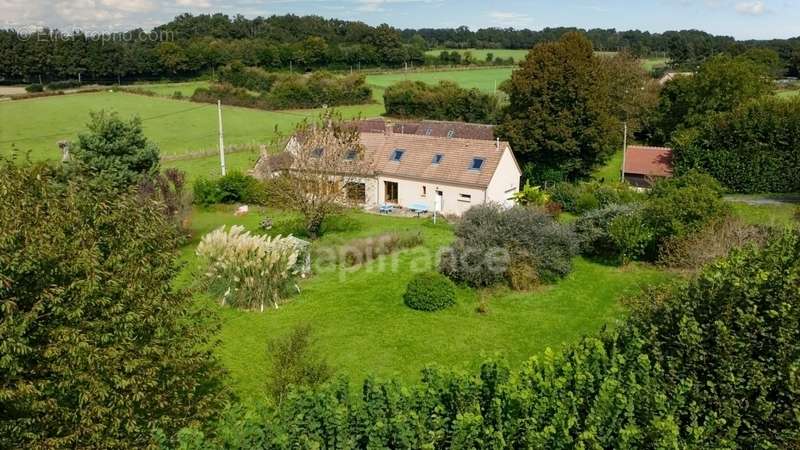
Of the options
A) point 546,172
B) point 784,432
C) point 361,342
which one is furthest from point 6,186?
point 546,172

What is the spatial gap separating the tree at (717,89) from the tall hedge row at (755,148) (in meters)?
4.78

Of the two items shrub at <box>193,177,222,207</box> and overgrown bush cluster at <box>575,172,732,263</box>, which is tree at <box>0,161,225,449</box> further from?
shrub at <box>193,177,222,207</box>

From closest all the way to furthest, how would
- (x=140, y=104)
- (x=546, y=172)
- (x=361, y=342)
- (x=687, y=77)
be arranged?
(x=361, y=342) → (x=546, y=172) → (x=687, y=77) → (x=140, y=104)

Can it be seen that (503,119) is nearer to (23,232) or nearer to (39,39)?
(23,232)

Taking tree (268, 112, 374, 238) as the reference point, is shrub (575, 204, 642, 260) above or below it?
below

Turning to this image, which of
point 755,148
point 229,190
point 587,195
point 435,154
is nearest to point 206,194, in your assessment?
point 229,190

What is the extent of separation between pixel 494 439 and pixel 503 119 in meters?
33.8

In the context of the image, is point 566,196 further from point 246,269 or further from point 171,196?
point 171,196

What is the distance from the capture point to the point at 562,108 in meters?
37.1

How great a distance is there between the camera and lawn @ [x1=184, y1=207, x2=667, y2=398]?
15945mm

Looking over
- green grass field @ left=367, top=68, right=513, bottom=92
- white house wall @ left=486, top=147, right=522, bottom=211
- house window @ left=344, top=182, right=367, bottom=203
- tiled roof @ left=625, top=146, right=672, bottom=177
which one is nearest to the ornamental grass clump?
house window @ left=344, top=182, right=367, bottom=203

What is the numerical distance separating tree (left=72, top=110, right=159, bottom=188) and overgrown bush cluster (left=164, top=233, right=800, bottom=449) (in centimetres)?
1967

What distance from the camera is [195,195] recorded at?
33.3 meters

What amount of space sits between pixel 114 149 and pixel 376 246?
11632 millimetres
